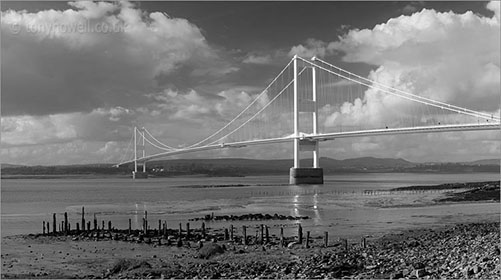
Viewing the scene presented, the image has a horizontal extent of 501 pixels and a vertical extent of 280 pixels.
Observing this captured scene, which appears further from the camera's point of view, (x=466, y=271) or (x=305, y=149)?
(x=305, y=149)

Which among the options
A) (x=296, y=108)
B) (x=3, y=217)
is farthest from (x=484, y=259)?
(x=296, y=108)

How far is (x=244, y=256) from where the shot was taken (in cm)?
A: 1658

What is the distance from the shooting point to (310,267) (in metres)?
13.0

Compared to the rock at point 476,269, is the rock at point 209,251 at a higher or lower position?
lower

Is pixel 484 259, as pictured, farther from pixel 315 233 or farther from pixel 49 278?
pixel 315 233

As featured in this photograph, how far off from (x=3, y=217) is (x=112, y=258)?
66.8 ft

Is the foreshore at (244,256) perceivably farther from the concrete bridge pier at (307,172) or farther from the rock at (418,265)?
the concrete bridge pier at (307,172)

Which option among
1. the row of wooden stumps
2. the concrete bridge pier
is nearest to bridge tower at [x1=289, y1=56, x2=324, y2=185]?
the concrete bridge pier

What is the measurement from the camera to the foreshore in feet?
39.5

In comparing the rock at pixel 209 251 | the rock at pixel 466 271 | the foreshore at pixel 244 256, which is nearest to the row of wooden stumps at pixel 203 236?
the foreshore at pixel 244 256

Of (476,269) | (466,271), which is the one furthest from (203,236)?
(476,269)

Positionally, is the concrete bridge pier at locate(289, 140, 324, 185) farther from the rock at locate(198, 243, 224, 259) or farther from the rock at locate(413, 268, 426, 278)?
the rock at locate(413, 268, 426, 278)

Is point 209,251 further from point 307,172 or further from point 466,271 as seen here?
point 307,172

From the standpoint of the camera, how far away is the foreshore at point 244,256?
474 inches
